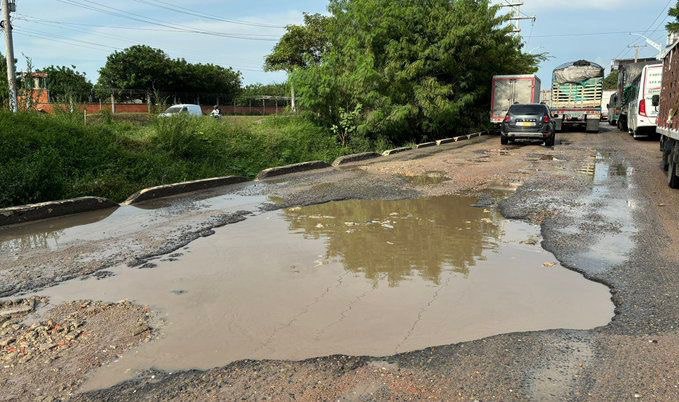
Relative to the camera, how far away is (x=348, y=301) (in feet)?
16.1

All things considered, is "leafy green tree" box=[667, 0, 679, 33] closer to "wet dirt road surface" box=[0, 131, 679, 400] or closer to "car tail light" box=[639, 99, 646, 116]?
"car tail light" box=[639, 99, 646, 116]

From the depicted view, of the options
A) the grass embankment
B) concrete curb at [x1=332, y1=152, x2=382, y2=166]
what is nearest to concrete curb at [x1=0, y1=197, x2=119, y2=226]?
the grass embankment

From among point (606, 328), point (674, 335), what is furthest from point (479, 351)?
point (674, 335)

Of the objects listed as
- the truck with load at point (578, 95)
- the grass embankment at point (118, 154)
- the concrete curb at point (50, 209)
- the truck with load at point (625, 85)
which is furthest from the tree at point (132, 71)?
the concrete curb at point (50, 209)

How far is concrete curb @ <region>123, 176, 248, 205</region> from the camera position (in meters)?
9.89

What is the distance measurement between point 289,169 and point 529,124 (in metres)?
11.2

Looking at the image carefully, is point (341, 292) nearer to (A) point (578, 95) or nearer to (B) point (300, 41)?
(A) point (578, 95)

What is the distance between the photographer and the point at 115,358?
12.3 feet

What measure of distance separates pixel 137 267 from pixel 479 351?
385 cm

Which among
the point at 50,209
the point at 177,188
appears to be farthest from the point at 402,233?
the point at 50,209

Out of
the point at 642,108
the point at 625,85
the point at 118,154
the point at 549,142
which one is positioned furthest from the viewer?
the point at 625,85

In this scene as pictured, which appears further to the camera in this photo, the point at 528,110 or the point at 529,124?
the point at 528,110

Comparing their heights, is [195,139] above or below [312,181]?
above

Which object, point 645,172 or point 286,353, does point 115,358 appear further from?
point 645,172
